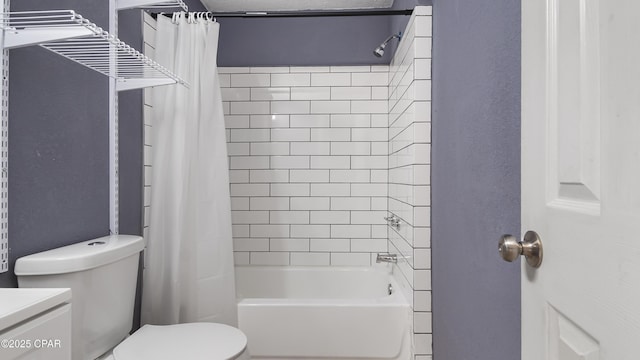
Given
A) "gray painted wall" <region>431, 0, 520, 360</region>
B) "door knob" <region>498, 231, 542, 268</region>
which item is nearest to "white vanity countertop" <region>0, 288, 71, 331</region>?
"door knob" <region>498, 231, 542, 268</region>

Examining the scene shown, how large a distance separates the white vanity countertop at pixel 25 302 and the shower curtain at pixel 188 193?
1.00 meters

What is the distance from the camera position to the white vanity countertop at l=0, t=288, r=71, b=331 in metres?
0.75

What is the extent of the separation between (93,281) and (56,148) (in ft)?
1.60

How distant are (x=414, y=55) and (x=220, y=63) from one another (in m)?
1.60

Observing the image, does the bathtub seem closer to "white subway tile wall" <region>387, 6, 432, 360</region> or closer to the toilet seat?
"white subway tile wall" <region>387, 6, 432, 360</region>

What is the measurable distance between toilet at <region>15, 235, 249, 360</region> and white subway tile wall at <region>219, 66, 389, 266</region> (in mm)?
1278

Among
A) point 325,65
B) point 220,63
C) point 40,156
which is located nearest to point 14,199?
point 40,156

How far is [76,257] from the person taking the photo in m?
1.28

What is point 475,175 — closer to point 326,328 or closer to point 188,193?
point 326,328
